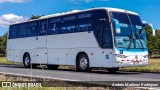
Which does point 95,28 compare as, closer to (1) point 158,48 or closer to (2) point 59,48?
(2) point 59,48

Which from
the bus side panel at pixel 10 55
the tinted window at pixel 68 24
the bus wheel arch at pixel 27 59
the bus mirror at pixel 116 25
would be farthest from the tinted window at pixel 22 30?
the bus mirror at pixel 116 25

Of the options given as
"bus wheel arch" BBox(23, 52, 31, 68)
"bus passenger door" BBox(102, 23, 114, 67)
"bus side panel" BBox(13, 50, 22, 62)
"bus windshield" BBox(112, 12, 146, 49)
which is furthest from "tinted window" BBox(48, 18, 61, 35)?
"bus windshield" BBox(112, 12, 146, 49)

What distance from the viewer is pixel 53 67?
2512 cm

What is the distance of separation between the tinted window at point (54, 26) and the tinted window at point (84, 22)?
234 centimetres

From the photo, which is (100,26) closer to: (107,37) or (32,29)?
(107,37)

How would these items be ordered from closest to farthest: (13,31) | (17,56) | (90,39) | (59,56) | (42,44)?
(90,39), (59,56), (42,44), (17,56), (13,31)

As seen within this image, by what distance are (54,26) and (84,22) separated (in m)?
3.59

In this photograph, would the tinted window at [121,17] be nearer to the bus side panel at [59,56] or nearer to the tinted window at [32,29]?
the bus side panel at [59,56]

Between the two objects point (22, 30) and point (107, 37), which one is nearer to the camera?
point (107, 37)

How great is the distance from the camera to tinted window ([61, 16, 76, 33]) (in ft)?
68.8

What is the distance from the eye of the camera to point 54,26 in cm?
2298

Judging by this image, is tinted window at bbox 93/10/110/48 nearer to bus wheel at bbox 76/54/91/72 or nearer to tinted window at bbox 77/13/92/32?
tinted window at bbox 77/13/92/32

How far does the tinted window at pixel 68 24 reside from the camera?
20984mm

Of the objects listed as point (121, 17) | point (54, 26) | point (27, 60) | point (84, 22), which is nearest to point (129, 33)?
point (121, 17)
